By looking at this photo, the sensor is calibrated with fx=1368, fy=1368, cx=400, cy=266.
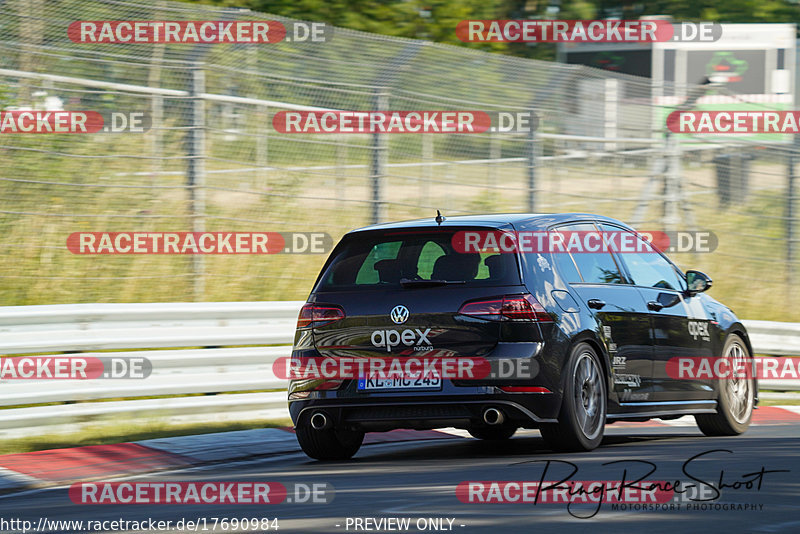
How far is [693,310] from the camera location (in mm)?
10398

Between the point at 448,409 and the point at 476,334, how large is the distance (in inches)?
19.4

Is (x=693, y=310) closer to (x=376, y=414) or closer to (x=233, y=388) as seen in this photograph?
(x=376, y=414)

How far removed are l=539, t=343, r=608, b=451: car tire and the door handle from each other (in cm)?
28

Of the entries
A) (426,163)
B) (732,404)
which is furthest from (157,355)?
(426,163)

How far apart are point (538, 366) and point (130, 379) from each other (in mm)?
3669

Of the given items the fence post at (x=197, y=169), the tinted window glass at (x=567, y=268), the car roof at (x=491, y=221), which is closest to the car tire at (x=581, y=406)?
the tinted window glass at (x=567, y=268)

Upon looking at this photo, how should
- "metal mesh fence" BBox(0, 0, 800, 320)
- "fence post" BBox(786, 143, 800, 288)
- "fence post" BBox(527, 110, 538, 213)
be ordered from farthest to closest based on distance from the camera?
"fence post" BBox(786, 143, 800, 288)
"fence post" BBox(527, 110, 538, 213)
"metal mesh fence" BBox(0, 0, 800, 320)

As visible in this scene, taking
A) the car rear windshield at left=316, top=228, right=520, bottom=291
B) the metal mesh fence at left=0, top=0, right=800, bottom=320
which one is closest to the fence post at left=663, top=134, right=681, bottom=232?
the metal mesh fence at left=0, top=0, right=800, bottom=320

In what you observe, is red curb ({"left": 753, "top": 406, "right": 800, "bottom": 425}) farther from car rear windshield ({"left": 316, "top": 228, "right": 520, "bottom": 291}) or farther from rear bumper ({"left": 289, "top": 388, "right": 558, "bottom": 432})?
car rear windshield ({"left": 316, "top": 228, "right": 520, "bottom": 291})

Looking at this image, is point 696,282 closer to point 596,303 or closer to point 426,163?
point 596,303

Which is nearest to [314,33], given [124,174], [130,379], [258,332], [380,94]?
[380,94]

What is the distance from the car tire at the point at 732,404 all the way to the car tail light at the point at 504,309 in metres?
2.57

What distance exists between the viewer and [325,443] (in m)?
9.27

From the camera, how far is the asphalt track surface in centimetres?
631
